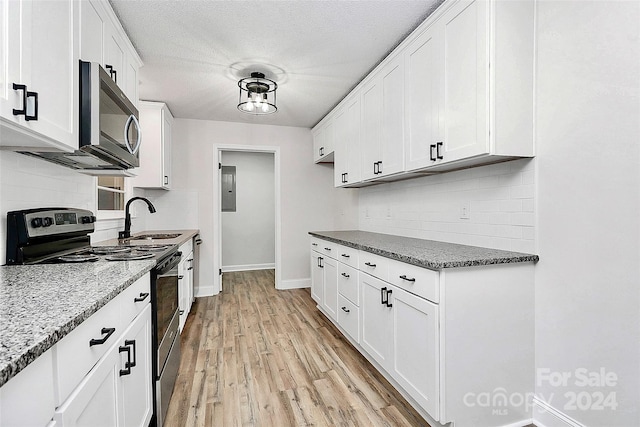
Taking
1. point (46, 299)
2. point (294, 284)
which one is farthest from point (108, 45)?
point (294, 284)

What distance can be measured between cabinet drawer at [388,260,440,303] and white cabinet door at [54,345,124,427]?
1369mm

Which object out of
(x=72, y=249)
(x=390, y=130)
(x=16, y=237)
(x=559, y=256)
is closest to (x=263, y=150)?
(x=390, y=130)

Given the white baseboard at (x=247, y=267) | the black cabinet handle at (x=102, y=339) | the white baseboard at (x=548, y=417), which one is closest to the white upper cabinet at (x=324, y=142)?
the white baseboard at (x=247, y=267)

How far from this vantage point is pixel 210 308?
375 centimetres

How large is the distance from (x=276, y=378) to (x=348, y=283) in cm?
92

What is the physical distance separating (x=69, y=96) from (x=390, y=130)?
201 cm

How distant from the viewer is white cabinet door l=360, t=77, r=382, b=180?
8.97ft

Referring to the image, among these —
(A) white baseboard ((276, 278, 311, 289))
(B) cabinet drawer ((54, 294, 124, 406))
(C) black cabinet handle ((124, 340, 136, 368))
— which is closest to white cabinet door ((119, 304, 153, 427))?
(C) black cabinet handle ((124, 340, 136, 368))

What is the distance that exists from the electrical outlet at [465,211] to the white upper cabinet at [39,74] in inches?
89.5

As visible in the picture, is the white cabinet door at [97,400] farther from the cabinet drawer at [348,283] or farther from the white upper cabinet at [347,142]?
the white upper cabinet at [347,142]

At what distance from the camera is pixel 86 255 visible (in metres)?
1.77

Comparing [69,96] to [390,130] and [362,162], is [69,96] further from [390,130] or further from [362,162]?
[362,162]

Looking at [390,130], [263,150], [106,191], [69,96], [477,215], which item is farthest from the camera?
[263,150]

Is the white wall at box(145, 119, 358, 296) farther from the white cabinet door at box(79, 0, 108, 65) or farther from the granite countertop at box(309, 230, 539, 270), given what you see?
the white cabinet door at box(79, 0, 108, 65)
